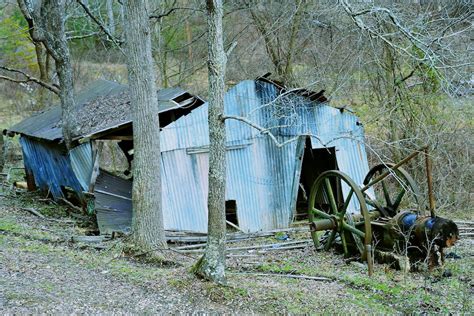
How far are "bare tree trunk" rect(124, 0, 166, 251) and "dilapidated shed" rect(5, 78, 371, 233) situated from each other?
306cm

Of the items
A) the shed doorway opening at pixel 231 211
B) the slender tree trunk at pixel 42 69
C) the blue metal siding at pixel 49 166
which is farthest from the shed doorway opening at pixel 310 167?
the slender tree trunk at pixel 42 69

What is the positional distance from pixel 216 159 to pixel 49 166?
10.3 m

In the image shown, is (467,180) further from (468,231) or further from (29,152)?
(29,152)

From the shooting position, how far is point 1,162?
2205 centimetres

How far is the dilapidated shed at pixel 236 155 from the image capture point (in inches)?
513

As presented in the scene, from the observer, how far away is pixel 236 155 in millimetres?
13812

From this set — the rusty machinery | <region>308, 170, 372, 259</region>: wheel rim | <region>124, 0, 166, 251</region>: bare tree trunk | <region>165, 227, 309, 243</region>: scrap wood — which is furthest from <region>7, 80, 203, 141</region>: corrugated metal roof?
the rusty machinery

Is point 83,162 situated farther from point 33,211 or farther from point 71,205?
point 33,211

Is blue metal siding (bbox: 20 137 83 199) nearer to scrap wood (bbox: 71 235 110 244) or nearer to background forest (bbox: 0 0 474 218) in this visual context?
background forest (bbox: 0 0 474 218)

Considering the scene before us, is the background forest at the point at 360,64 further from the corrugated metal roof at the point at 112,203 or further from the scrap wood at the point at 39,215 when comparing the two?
the scrap wood at the point at 39,215

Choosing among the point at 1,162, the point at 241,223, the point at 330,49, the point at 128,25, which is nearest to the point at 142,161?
the point at 128,25

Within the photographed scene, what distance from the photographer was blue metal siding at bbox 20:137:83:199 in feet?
47.3

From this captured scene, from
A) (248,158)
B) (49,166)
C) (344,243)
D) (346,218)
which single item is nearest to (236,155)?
(248,158)

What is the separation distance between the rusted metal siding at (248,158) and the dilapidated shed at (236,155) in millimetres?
26
